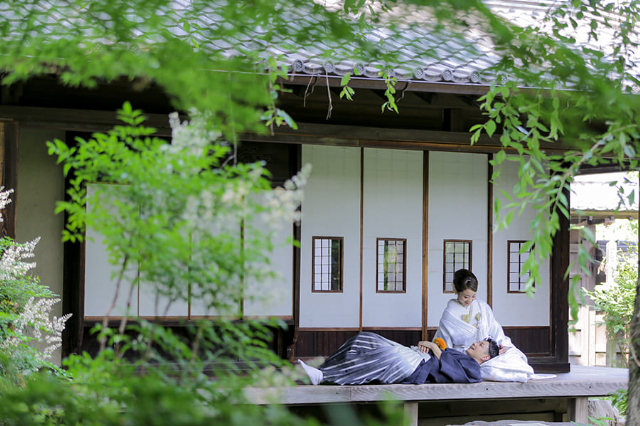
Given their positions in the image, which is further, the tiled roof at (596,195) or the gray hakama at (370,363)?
the tiled roof at (596,195)

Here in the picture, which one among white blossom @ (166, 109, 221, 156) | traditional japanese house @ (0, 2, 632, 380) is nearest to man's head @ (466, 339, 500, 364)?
traditional japanese house @ (0, 2, 632, 380)

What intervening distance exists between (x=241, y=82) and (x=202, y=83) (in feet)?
0.68

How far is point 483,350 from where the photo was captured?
20.1 feet

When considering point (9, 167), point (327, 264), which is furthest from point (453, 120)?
point (9, 167)

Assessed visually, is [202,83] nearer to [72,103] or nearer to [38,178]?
[72,103]

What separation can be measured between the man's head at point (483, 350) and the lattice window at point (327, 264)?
58.6 inches

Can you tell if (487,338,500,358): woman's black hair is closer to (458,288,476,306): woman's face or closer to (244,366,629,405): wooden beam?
(244,366,629,405): wooden beam

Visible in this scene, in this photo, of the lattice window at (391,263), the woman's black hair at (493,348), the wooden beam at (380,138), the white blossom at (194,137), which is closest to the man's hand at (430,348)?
the woman's black hair at (493,348)

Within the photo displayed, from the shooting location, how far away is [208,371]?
19.4 feet

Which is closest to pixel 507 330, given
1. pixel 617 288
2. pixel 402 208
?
pixel 402 208

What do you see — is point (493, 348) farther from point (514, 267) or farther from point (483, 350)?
point (514, 267)

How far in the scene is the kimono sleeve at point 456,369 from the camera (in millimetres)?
5871

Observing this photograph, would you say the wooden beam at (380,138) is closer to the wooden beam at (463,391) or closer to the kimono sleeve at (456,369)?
the kimono sleeve at (456,369)

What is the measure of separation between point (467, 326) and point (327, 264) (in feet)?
5.14
